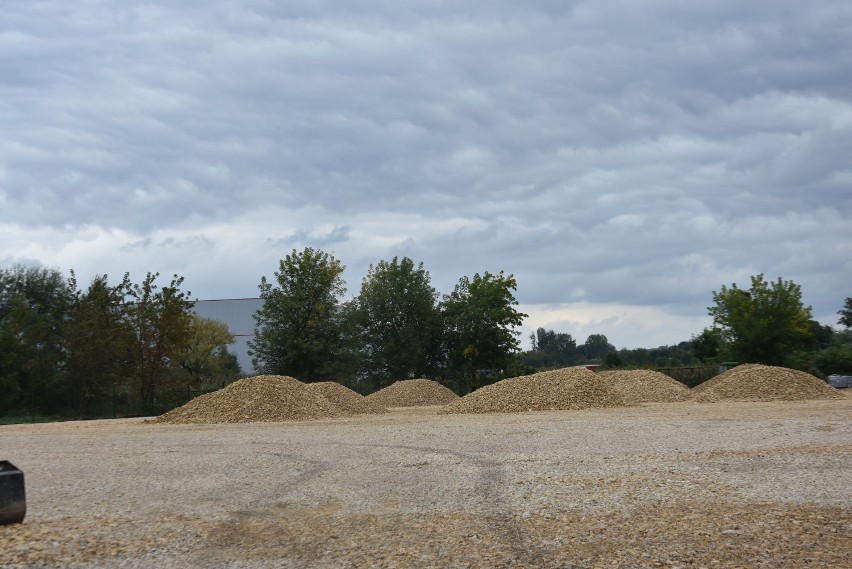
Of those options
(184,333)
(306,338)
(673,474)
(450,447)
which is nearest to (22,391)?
(184,333)

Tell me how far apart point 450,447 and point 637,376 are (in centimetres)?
2641

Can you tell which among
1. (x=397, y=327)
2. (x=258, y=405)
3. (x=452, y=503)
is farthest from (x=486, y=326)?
(x=452, y=503)

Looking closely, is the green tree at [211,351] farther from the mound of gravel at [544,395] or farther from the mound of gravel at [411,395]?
the mound of gravel at [544,395]

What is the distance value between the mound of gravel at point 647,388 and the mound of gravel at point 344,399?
1039cm

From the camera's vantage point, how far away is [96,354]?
4153 centimetres

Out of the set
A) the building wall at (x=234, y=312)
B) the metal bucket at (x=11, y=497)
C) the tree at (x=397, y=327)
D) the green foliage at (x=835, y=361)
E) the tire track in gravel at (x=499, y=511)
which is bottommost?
the tire track in gravel at (x=499, y=511)

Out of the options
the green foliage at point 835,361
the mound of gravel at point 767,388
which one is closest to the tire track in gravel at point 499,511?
the mound of gravel at point 767,388

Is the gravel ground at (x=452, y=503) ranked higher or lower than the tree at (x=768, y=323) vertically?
lower

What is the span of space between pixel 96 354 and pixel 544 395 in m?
23.8

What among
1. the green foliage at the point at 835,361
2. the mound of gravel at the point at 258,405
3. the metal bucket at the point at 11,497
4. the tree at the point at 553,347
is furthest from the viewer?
the tree at the point at 553,347

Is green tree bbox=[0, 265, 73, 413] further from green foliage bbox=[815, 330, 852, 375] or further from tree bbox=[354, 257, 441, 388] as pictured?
green foliage bbox=[815, 330, 852, 375]

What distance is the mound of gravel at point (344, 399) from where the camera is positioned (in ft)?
108

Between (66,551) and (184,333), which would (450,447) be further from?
(184,333)

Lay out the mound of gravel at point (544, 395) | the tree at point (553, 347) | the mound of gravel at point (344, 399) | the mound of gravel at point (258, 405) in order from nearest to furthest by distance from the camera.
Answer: the mound of gravel at point (258, 405)
the mound of gravel at point (544, 395)
the mound of gravel at point (344, 399)
the tree at point (553, 347)
